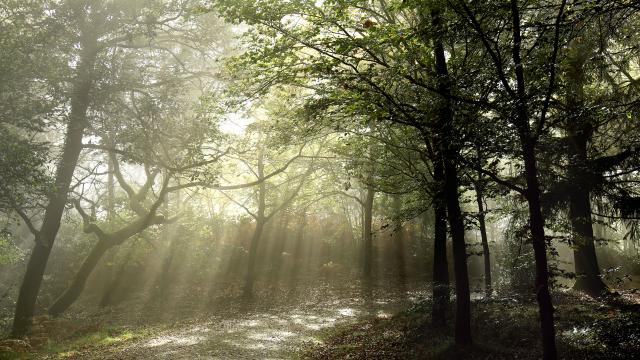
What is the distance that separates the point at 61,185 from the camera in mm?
13164

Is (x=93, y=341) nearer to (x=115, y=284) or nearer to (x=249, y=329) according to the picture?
(x=249, y=329)

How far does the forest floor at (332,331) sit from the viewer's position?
811 centimetres

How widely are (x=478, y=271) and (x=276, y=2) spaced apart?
2373cm

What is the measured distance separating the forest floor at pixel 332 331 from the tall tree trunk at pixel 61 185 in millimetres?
687

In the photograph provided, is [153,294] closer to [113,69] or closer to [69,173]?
[69,173]

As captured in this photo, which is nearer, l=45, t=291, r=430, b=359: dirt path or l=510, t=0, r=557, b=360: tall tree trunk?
l=510, t=0, r=557, b=360: tall tree trunk

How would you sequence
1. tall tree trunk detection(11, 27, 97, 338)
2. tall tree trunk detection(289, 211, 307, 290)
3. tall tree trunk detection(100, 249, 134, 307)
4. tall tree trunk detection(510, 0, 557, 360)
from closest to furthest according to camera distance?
tall tree trunk detection(510, 0, 557, 360) < tall tree trunk detection(11, 27, 97, 338) < tall tree trunk detection(100, 249, 134, 307) < tall tree trunk detection(289, 211, 307, 290)

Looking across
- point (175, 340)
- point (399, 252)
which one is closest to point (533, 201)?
point (175, 340)

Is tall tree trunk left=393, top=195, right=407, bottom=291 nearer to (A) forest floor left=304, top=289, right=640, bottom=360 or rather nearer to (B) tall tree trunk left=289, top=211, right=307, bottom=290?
(B) tall tree trunk left=289, top=211, right=307, bottom=290

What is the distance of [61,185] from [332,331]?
9118 millimetres

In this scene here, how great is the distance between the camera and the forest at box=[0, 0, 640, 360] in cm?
689

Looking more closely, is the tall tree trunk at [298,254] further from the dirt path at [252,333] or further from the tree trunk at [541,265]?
the tree trunk at [541,265]

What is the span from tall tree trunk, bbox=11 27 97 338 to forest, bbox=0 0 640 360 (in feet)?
0.24

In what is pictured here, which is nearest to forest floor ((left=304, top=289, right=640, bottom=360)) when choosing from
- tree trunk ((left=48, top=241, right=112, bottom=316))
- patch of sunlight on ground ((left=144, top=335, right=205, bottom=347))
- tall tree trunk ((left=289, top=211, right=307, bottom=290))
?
patch of sunlight on ground ((left=144, top=335, right=205, bottom=347))
